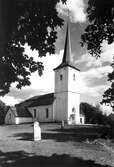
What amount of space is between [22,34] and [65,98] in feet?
114

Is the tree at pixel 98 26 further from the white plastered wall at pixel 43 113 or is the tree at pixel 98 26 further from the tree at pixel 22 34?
the white plastered wall at pixel 43 113

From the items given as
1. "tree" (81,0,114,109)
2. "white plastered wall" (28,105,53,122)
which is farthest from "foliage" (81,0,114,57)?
"white plastered wall" (28,105,53,122)

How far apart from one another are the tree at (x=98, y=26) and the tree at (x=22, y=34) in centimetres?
95

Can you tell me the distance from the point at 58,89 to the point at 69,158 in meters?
32.9

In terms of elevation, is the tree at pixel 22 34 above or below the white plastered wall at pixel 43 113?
above

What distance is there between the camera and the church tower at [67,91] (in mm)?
39062

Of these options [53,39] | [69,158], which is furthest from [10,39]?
[69,158]

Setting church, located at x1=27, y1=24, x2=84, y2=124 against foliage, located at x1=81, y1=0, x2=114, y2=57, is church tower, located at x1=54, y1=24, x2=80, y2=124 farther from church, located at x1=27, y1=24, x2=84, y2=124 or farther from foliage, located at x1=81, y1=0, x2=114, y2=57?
foliage, located at x1=81, y1=0, x2=114, y2=57

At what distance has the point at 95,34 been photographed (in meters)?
5.94

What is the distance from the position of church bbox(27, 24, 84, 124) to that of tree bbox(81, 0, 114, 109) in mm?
32768

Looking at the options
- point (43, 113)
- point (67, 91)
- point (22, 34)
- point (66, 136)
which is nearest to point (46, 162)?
point (22, 34)

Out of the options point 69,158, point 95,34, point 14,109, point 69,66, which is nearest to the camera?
point 95,34

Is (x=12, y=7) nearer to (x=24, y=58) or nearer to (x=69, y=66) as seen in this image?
(x=24, y=58)

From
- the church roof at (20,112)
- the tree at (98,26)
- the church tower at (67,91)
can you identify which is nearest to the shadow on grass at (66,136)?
the tree at (98,26)
